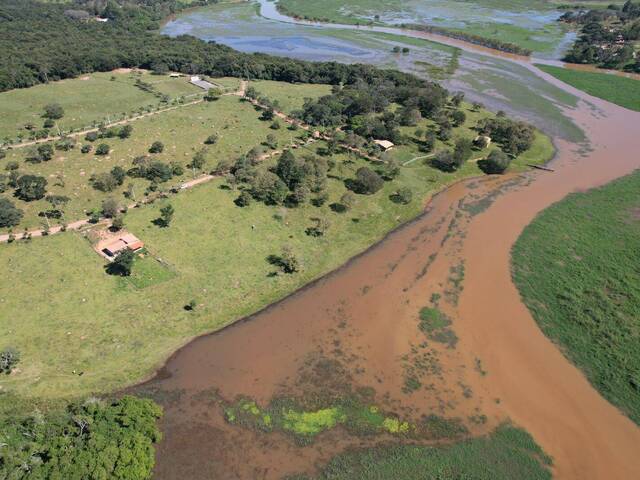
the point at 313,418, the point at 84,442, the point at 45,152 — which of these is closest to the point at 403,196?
the point at 313,418

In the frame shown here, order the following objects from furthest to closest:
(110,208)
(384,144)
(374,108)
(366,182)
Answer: (374,108), (384,144), (366,182), (110,208)

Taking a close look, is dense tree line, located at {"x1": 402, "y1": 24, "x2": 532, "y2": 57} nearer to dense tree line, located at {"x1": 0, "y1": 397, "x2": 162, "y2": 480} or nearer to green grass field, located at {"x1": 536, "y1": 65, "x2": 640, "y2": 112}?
green grass field, located at {"x1": 536, "y1": 65, "x2": 640, "y2": 112}

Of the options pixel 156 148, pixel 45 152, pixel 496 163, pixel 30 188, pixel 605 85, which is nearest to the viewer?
pixel 30 188

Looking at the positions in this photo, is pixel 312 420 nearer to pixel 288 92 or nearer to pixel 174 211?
pixel 174 211

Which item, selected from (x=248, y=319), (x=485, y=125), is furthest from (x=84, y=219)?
(x=485, y=125)

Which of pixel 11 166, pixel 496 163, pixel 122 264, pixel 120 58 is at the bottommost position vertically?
pixel 11 166

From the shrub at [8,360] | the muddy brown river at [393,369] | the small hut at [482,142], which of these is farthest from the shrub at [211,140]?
the small hut at [482,142]

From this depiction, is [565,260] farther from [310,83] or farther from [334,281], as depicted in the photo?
[310,83]
